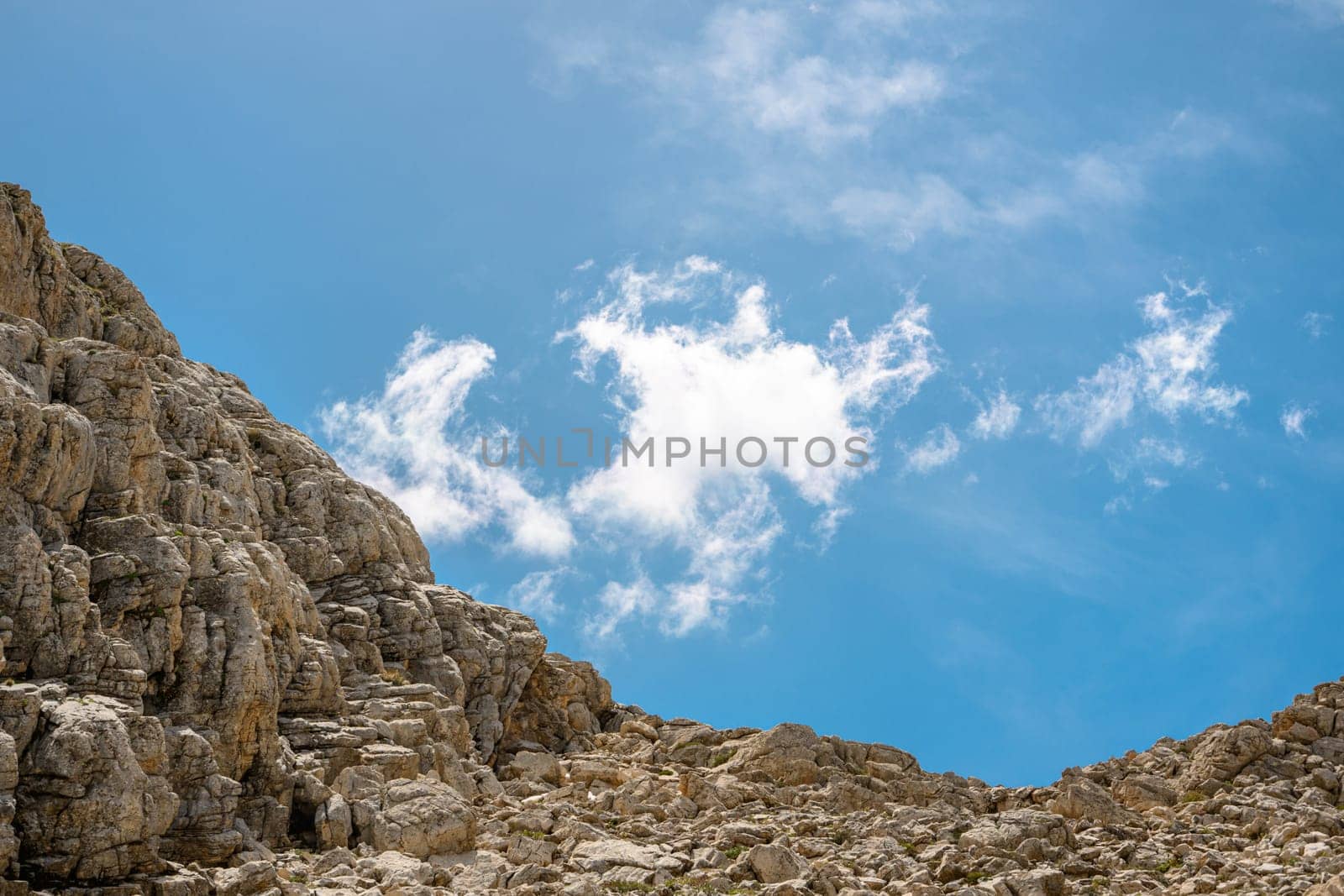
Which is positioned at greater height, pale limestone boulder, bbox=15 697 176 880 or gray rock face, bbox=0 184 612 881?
gray rock face, bbox=0 184 612 881

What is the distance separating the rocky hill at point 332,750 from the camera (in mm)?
38281

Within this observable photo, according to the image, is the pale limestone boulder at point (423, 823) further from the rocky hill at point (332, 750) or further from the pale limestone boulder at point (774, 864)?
the pale limestone boulder at point (774, 864)

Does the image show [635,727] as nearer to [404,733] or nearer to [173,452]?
[404,733]

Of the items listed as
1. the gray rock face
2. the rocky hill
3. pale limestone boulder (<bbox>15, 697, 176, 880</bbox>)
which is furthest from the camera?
the rocky hill

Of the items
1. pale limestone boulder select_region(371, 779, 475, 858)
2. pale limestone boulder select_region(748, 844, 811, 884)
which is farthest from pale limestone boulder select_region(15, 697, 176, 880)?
pale limestone boulder select_region(748, 844, 811, 884)

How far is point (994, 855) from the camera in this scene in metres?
42.6

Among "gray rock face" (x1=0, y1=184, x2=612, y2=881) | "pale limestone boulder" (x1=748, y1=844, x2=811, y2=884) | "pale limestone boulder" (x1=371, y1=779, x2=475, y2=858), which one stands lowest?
"pale limestone boulder" (x1=748, y1=844, x2=811, y2=884)

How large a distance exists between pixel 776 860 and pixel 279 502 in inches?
1377

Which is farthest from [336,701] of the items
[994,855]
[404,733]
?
[994,855]

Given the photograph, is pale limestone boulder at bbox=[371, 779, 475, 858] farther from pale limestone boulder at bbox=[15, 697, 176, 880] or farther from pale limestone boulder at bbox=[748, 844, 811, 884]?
pale limestone boulder at bbox=[748, 844, 811, 884]

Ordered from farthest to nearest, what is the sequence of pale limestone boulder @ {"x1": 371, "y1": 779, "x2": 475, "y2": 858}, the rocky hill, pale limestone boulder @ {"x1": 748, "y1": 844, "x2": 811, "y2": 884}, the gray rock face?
pale limestone boulder @ {"x1": 371, "y1": 779, "x2": 475, "y2": 858} < pale limestone boulder @ {"x1": 748, "y1": 844, "x2": 811, "y2": 884} < the rocky hill < the gray rock face

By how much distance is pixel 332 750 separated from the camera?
50375 mm

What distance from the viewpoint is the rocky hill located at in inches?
1507

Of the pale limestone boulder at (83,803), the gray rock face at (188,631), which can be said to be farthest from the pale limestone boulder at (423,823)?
the pale limestone boulder at (83,803)
